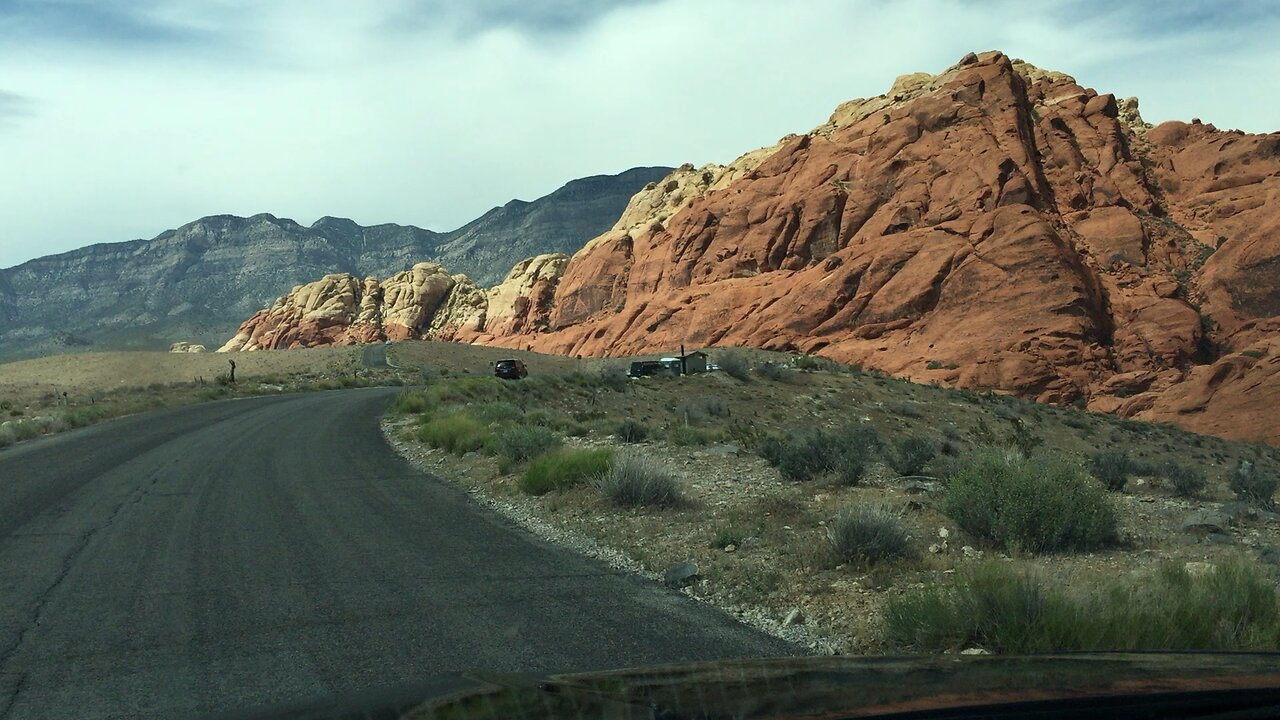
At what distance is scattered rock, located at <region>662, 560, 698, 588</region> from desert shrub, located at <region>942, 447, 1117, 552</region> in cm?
326

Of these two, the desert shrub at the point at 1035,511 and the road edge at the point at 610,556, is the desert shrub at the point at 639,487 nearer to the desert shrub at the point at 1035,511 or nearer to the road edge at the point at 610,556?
the road edge at the point at 610,556

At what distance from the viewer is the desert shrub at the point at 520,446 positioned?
1628cm

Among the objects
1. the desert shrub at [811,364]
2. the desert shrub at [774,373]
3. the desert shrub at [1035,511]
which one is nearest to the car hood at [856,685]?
the desert shrub at [1035,511]

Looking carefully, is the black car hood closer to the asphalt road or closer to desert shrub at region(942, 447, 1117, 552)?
the asphalt road

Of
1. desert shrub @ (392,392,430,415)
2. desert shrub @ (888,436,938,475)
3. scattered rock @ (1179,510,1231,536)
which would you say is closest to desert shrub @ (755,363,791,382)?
desert shrub @ (392,392,430,415)

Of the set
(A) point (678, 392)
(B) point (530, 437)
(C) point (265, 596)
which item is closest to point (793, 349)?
(A) point (678, 392)

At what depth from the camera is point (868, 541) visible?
870 centimetres

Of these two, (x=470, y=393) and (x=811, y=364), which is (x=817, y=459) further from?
(x=811, y=364)

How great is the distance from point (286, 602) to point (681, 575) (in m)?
3.63

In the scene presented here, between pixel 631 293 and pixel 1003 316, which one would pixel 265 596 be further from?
pixel 631 293

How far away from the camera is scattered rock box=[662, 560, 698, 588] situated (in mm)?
8648

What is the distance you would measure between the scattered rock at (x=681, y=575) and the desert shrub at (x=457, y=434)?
1025cm

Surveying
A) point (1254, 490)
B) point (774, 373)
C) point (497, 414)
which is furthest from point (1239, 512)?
point (774, 373)

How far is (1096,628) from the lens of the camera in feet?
18.8
